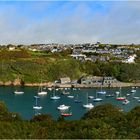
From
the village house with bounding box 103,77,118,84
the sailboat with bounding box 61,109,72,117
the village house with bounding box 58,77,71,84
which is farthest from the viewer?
the village house with bounding box 58,77,71,84

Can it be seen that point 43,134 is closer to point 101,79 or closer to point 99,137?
point 99,137

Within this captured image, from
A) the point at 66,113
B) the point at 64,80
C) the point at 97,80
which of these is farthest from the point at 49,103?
the point at 64,80

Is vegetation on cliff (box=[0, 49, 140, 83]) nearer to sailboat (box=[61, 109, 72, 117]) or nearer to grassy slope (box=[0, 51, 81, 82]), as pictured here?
grassy slope (box=[0, 51, 81, 82])

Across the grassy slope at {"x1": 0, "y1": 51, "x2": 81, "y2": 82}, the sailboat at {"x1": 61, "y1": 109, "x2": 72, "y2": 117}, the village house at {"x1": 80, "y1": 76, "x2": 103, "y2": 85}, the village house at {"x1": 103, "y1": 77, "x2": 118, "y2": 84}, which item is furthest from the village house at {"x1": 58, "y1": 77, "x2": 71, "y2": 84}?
the sailboat at {"x1": 61, "y1": 109, "x2": 72, "y2": 117}

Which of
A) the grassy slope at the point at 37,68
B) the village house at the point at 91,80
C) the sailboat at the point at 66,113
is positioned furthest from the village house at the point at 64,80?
the sailboat at the point at 66,113

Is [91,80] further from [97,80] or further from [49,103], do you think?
[49,103]

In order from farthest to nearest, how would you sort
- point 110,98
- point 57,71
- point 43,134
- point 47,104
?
point 57,71 < point 110,98 < point 47,104 < point 43,134

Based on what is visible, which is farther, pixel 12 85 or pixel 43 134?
pixel 12 85

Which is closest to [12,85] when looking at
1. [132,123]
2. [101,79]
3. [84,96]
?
[101,79]

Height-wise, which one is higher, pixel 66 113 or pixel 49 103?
pixel 49 103

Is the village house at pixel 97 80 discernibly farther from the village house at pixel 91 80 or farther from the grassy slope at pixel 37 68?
the grassy slope at pixel 37 68

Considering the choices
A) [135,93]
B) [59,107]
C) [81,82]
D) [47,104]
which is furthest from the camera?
[81,82]
